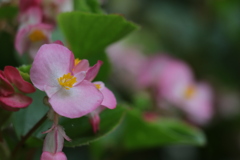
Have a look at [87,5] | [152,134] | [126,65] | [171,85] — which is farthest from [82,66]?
[126,65]

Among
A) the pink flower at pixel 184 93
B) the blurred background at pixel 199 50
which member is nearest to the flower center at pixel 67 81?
the blurred background at pixel 199 50

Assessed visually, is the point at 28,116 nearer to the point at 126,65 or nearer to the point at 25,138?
the point at 25,138

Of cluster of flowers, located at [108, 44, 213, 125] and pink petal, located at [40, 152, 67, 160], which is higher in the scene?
pink petal, located at [40, 152, 67, 160]

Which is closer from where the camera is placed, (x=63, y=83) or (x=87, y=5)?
(x=63, y=83)

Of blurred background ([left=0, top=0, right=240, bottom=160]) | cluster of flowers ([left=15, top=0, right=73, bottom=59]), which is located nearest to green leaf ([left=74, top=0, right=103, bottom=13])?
cluster of flowers ([left=15, top=0, right=73, bottom=59])

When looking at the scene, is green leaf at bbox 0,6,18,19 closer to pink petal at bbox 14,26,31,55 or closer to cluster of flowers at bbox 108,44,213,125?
pink petal at bbox 14,26,31,55

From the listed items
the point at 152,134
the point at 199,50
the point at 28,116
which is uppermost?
the point at 28,116

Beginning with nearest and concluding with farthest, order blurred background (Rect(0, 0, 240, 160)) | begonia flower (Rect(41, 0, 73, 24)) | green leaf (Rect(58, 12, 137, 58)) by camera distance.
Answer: green leaf (Rect(58, 12, 137, 58)) < begonia flower (Rect(41, 0, 73, 24)) < blurred background (Rect(0, 0, 240, 160))
